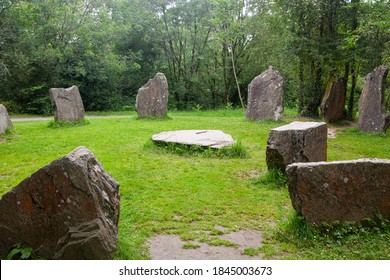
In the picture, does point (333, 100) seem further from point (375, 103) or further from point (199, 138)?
point (199, 138)

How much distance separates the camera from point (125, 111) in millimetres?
21906

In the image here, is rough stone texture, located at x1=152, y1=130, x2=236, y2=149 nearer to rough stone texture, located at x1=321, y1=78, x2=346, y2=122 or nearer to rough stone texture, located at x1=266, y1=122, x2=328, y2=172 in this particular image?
rough stone texture, located at x1=266, y1=122, x2=328, y2=172

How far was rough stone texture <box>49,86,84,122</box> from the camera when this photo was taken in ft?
43.3

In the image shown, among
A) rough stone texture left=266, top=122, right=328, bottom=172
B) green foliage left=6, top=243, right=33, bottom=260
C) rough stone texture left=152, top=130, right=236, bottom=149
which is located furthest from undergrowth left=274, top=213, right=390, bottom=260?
rough stone texture left=152, top=130, right=236, bottom=149

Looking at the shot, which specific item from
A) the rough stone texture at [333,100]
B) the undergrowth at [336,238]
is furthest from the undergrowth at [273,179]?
the rough stone texture at [333,100]

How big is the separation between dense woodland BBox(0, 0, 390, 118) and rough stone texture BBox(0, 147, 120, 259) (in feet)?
37.5

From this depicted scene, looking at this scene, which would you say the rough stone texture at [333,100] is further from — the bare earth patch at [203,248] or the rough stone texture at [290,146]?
the bare earth patch at [203,248]

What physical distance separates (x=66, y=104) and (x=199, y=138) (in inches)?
263

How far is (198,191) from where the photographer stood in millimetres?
6082

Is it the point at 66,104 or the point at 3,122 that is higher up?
the point at 66,104

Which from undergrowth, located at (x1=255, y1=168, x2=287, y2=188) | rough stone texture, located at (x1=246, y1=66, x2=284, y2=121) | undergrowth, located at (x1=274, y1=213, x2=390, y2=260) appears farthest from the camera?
rough stone texture, located at (x1=246, y1=66, x2=284, y2=121)

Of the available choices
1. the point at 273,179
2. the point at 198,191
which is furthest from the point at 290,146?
the point at 198,191
